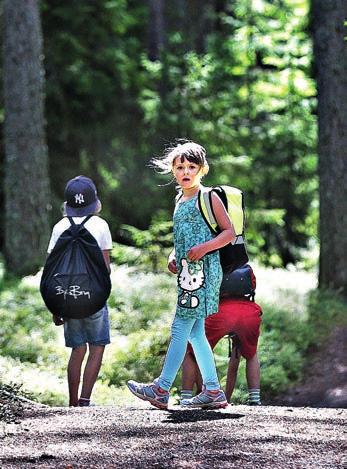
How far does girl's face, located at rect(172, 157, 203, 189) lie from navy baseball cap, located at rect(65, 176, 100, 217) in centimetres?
123

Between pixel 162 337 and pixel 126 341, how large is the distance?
414 mm

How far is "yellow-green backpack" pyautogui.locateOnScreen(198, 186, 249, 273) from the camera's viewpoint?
22.7 ft

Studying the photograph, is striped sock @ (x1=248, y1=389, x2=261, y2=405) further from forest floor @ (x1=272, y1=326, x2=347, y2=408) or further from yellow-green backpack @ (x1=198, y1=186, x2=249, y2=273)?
forest floor @ (x1=272, y1=326, x2=347, y2=408)

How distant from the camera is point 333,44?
13.6 metres

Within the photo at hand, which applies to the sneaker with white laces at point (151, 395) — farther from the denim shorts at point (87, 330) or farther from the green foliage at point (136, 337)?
the green foliage at point (136, 337)

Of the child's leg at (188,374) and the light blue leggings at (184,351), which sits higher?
the light blue leggings at (184,351)

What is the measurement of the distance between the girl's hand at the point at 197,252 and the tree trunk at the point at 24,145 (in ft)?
29.4

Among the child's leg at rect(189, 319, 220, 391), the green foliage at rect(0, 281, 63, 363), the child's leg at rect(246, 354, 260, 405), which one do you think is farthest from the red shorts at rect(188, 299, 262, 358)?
the green foliage at rect(0, 281, 63, 363)

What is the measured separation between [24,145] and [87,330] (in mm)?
7947

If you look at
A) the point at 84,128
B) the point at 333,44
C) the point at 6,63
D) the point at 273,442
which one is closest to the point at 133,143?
the point at 84,128

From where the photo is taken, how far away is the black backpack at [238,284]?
7.73m

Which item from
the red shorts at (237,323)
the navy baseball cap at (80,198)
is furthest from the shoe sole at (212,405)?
the navy baseball cap at (80,198)

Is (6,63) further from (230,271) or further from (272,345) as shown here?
(230,271)

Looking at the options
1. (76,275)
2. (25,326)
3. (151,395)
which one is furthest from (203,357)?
(25,326)
